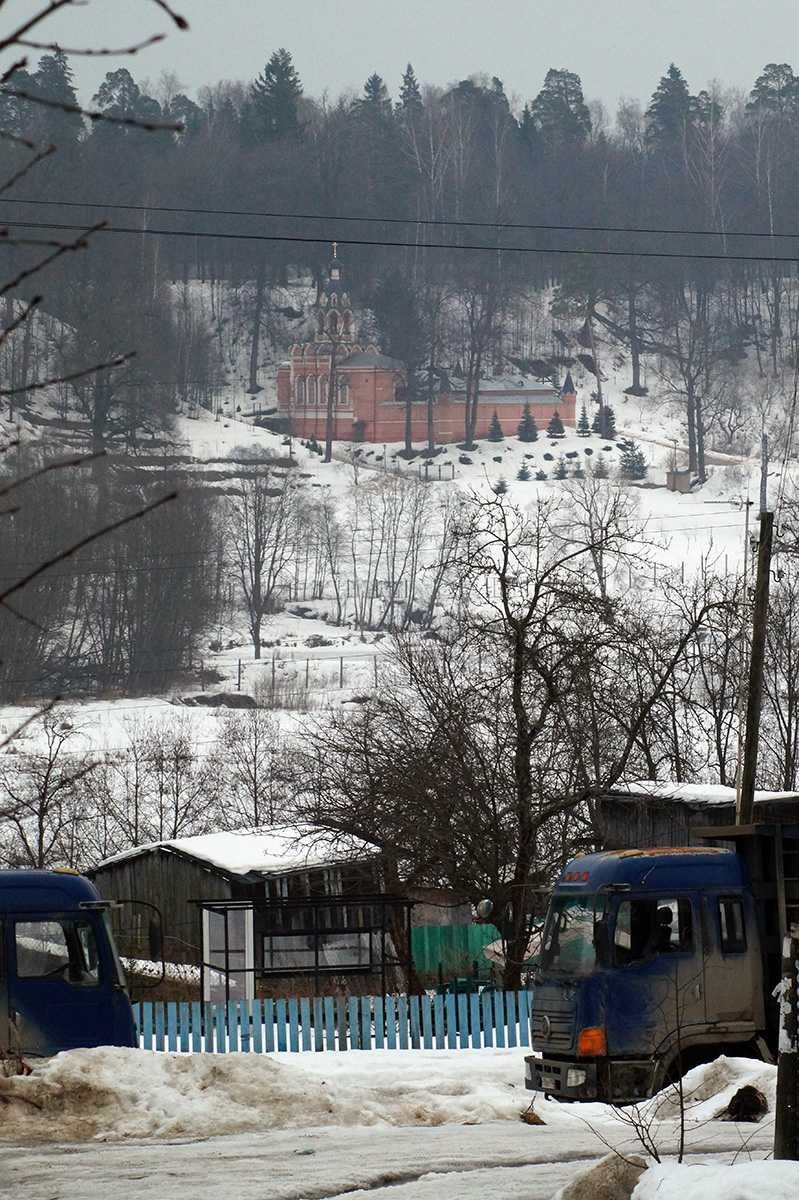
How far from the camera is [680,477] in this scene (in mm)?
178750

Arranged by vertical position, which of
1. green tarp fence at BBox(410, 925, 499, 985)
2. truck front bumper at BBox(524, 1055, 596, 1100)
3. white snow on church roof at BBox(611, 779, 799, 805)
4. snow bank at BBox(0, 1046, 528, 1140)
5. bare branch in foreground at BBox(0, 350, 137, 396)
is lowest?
A: green tarp fence at BBox(410, 925, 499, 985)

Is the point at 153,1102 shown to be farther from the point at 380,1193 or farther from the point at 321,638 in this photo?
the point at 321,638

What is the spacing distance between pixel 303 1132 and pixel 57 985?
195 inches

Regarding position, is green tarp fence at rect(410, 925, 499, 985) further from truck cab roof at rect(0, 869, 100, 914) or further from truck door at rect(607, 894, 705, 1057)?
truck door at rect(607, 894, 705, 1057)

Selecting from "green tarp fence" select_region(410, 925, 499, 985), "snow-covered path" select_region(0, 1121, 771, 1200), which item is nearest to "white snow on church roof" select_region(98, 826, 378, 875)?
"green tarp fence" select_region(410, 925, 499, 985)

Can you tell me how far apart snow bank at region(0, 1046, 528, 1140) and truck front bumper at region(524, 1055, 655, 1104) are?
0.45 meters

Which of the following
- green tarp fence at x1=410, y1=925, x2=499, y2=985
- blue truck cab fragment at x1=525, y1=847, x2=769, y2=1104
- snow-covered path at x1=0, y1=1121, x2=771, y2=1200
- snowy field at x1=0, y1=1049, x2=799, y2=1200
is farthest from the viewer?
green tarp fence at x1=410, y1=925, x2=499, y2=985

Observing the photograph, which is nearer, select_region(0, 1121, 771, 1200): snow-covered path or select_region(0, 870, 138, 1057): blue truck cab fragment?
select_region(0, 1121, 771, 1200): snow-covered path

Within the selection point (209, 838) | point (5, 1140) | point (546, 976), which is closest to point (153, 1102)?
point (5, 1140)

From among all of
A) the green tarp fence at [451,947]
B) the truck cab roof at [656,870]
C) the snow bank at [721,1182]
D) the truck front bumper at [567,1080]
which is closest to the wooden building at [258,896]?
the green tarp fence at [451,947]

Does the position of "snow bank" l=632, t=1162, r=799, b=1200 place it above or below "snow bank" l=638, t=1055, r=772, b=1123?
above

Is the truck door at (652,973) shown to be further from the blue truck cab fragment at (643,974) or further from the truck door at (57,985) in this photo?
the truck door at (57,985)

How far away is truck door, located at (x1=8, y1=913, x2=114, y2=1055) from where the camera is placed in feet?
51.3

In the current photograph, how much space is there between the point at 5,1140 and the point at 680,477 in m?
172
